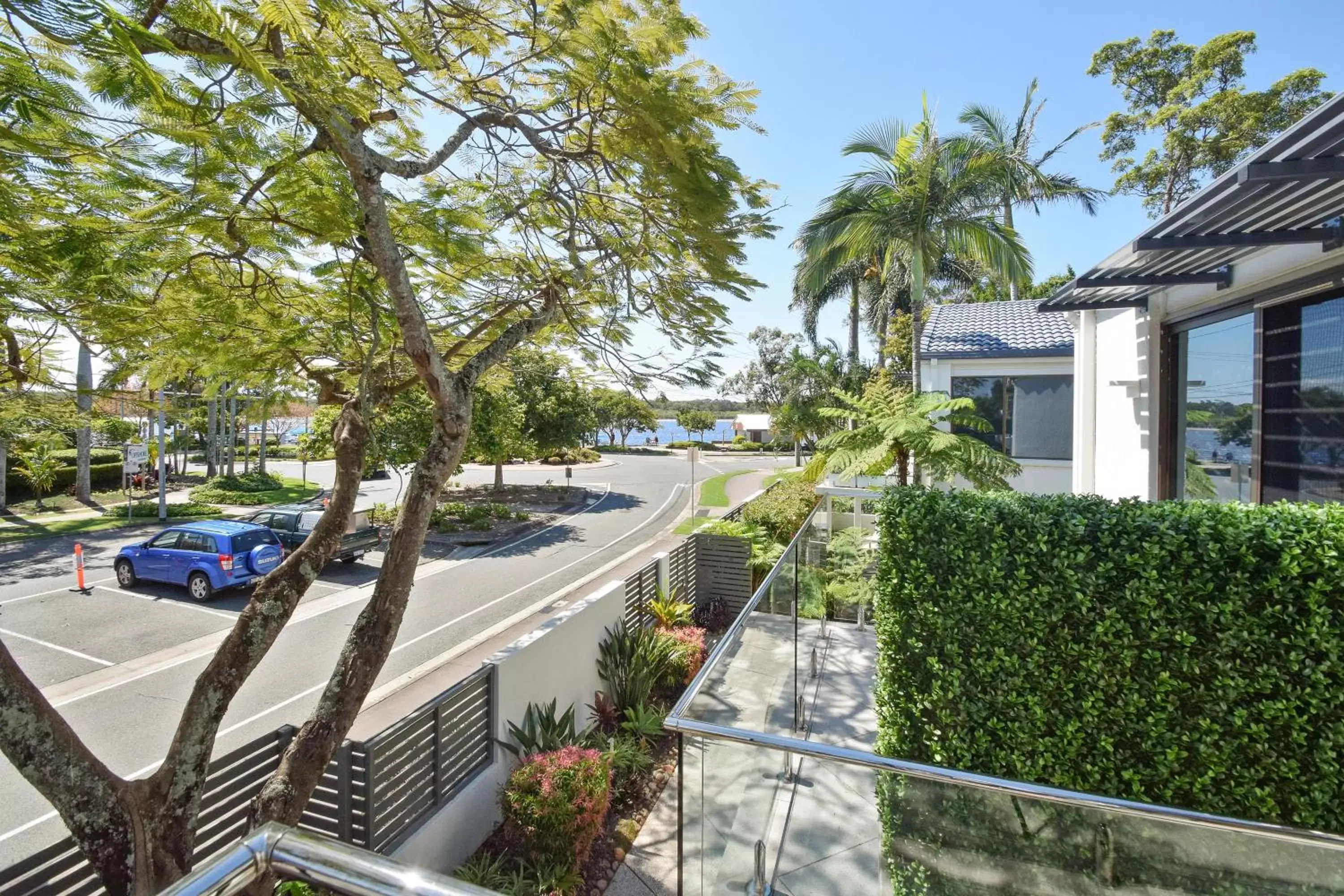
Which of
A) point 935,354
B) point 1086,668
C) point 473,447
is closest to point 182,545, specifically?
point 473,447

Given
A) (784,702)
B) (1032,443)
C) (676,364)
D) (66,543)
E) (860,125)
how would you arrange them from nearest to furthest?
(784,702)
(676,364)
(1032,443)
(860,125)
(66,543)

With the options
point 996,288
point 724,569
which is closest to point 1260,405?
point 724,569

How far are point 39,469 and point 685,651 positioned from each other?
89.7 ft

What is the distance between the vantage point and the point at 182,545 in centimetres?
1286

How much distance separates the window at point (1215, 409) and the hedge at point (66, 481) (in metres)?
32.9

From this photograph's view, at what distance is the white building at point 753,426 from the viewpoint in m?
62.9

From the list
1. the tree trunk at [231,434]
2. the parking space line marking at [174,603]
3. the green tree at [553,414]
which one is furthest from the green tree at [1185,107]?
the tree trunk at [231,434]

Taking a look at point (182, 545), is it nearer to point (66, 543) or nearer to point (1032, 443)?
point (66, 543)

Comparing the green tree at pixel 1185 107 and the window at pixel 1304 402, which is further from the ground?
the green tree at pixel 1185 107

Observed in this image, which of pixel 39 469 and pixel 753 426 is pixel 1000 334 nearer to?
pixel 39 469

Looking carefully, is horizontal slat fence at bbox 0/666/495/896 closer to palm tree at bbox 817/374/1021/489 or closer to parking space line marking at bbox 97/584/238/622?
palm tree at bbox 817/374/1021/489

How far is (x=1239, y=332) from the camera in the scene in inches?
223

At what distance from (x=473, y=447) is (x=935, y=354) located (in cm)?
1491

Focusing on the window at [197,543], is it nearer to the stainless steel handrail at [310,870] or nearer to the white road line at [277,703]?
the white road line at [277,703]
